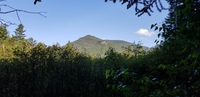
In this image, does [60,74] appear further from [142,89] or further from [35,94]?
[142,89]

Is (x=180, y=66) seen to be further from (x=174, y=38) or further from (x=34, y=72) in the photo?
(x=34, y=72)

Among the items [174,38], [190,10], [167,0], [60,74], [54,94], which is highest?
[167,0]

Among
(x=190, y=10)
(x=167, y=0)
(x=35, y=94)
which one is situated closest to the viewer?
(x=190, y=10)

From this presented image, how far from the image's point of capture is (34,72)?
8.00m

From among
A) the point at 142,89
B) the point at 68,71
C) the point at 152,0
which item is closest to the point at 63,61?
the point at 68,71

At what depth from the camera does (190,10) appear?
88.9 inches

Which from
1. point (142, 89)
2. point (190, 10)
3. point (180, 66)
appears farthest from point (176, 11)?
point (142, 89)

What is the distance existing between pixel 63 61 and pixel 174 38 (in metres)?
6.23

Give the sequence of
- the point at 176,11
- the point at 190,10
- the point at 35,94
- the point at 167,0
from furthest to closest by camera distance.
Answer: the point at 35,94, the point at 167,0, the point at 176,11, the point at 190,10

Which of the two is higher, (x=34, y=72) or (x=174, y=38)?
(x=174, y=38)

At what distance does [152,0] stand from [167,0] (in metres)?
0.18

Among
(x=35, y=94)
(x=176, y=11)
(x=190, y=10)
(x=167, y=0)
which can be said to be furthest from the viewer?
(x=35, y=94)

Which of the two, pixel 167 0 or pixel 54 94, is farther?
pixel 54 94

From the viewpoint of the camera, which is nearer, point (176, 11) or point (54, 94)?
point (176, 11)
